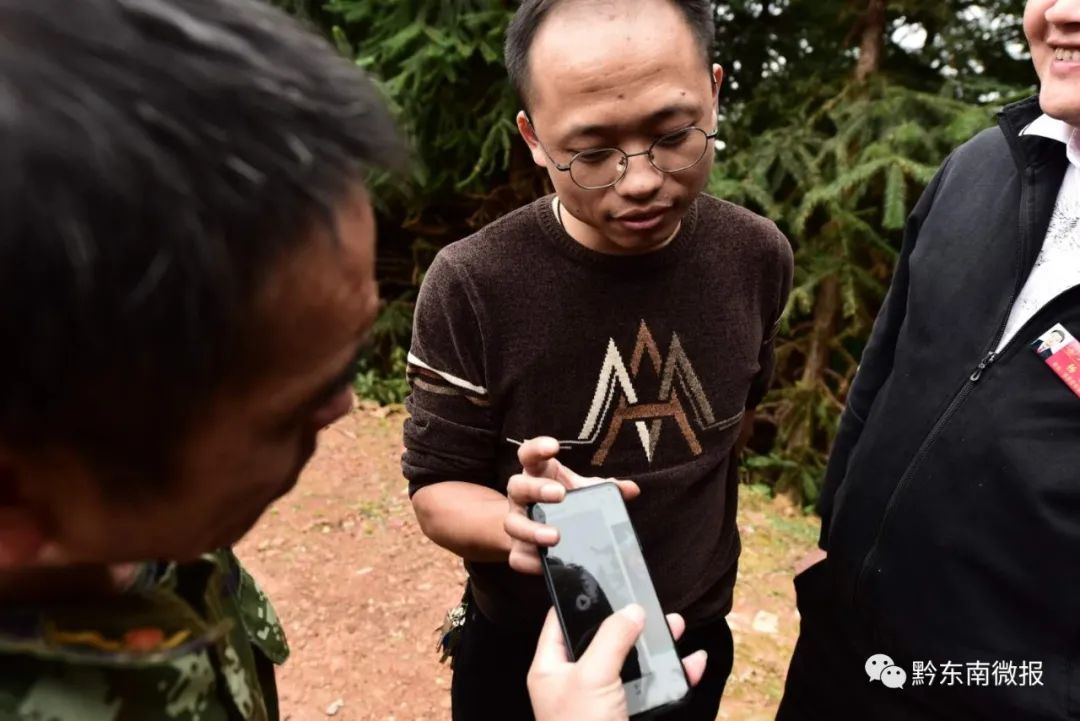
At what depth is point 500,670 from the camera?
5.95 feet

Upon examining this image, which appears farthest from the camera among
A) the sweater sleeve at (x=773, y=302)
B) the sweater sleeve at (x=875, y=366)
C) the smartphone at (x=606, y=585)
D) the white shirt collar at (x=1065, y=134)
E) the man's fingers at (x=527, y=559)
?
the sweater sleeve at (x=875, y=366)

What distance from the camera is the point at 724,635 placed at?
6.52 ft

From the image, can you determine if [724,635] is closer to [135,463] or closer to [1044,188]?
[1044,188]

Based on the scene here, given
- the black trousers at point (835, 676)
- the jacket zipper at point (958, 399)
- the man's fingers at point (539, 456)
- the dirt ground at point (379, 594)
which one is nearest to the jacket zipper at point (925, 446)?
the jacket zipper at point (958, 399)

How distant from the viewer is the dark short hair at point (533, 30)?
1468mm

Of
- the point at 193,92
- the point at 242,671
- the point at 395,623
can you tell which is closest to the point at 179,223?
the point at 193,92

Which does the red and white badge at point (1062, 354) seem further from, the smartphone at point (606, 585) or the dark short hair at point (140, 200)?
the dark short hair at point (140, 200)

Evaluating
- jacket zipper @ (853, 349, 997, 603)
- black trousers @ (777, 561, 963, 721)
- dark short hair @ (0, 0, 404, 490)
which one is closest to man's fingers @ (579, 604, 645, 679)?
dark short hair @ (0, 0, 404, 490)

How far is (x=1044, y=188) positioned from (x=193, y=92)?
1768 mm

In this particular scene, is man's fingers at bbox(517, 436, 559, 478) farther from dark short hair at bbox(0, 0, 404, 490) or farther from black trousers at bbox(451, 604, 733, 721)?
dark short hair at bbox(0, 0, 404, 490)

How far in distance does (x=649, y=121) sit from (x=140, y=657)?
1178mm

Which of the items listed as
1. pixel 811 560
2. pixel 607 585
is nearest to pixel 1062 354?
pixel 811 560

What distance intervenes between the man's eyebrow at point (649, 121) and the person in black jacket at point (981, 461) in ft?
2.66

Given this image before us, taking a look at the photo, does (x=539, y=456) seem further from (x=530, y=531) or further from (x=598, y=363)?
(x=598, y=363)
